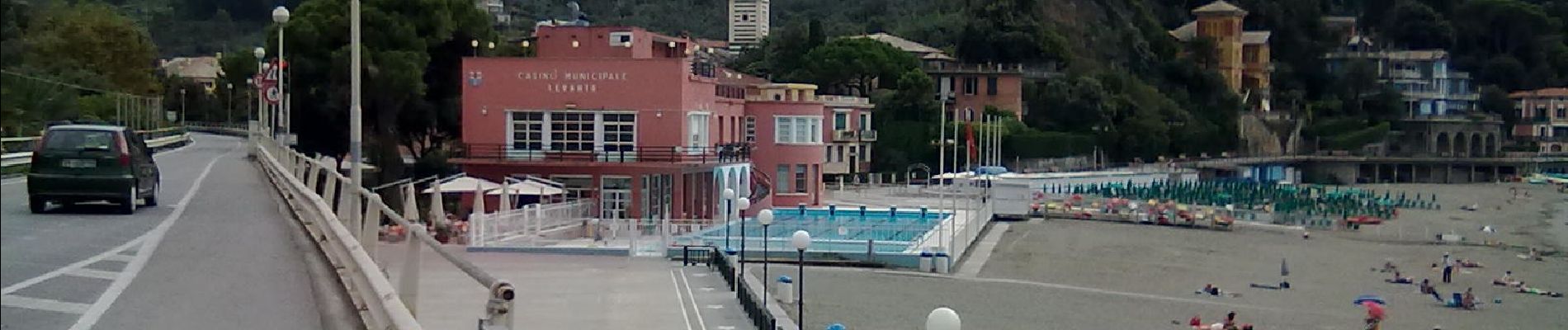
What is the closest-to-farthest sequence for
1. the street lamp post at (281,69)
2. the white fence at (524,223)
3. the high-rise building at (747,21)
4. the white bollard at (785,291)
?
1. the street lamp post at (281,69)
2. the white bollard at (785,291)
3. the white fence at (524,223)
4. the high-rise building at (747,21)

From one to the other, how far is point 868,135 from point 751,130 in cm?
2120

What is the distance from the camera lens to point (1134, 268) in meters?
40.7

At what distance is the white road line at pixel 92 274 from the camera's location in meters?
10.0

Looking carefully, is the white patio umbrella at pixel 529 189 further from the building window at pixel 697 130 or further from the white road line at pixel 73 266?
the white road line at pixel 73 266

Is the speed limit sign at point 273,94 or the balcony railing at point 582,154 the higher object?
the speed limit sign at point 273,94

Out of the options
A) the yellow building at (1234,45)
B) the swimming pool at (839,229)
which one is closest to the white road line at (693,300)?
the swimming pool at (839,229)

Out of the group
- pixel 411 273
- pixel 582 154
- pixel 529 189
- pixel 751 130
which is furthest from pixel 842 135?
pixel 411 273

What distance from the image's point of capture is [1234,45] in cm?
11294

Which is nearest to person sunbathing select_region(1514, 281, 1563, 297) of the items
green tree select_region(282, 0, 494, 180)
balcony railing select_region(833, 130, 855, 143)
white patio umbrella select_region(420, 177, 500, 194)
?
white patio umbrella select_region(420, 177, 500, 194)

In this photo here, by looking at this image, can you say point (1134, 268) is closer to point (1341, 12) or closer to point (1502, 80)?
point (1502, 80)

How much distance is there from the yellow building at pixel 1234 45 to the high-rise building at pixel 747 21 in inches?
1175

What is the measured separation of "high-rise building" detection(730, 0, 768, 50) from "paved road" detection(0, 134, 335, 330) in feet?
284

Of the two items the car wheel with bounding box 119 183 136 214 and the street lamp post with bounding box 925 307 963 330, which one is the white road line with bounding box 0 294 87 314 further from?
the car wheel with bounding box 119 183 136 214

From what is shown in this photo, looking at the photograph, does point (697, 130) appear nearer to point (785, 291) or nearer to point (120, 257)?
point (785, 291)
